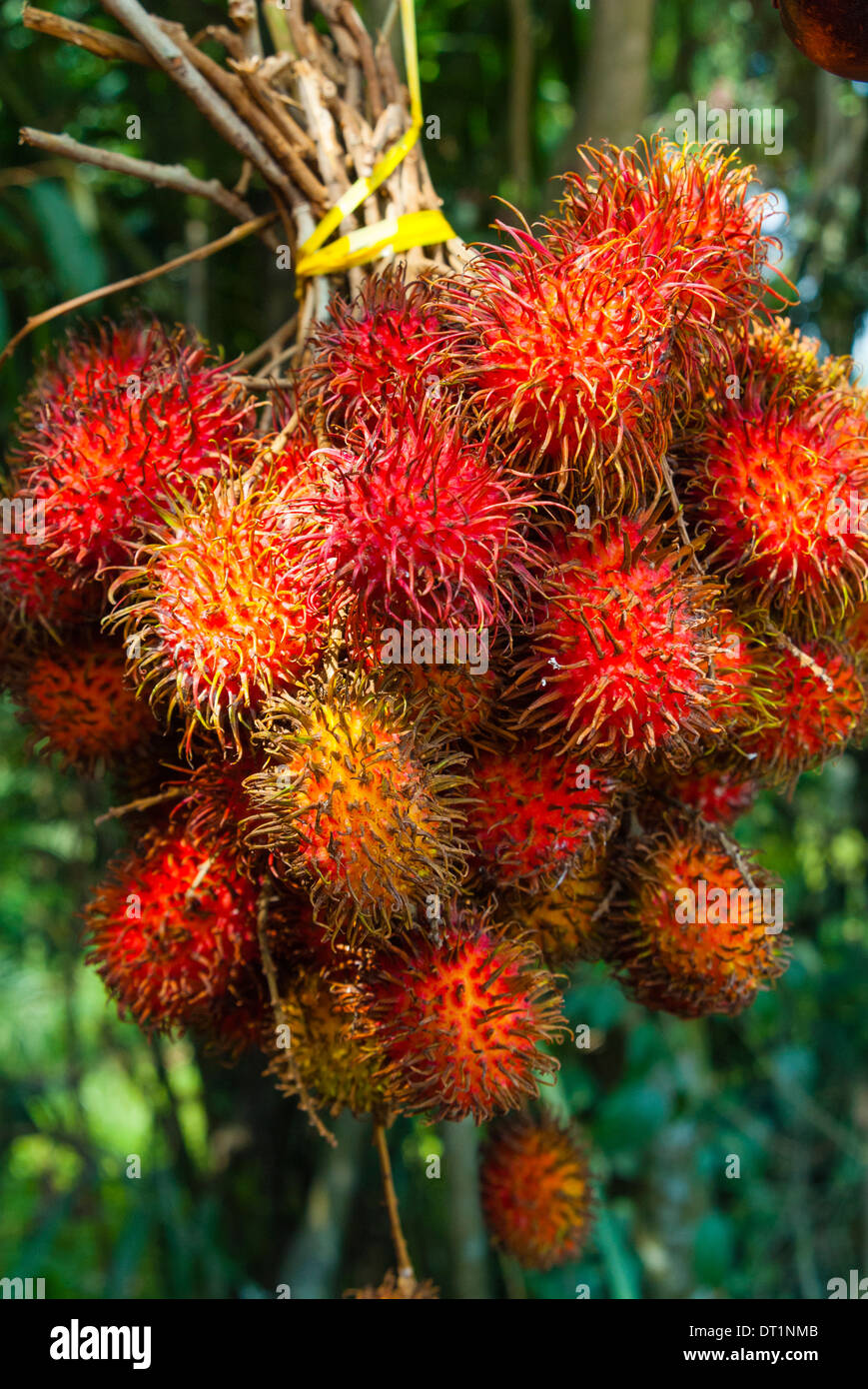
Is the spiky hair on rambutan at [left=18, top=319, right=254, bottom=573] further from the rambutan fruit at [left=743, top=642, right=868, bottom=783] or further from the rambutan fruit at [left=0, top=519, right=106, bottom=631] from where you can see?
the rambutan fruit at [left=743, top=642, right=868, bottom=783]

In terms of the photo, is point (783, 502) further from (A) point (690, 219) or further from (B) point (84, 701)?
(B) point (84, 701)

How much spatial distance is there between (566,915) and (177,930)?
0.70ft

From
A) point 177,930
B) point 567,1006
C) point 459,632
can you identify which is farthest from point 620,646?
point 567,1006

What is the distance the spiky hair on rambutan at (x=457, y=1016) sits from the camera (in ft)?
1.59

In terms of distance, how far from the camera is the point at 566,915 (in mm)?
572

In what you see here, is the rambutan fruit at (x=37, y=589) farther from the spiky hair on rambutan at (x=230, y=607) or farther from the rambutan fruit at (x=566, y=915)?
the rambutan fruit at (x=566, y=915)

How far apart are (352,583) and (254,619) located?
0.05m

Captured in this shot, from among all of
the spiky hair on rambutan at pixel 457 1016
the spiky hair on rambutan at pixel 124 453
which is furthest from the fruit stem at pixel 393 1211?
the spiky hair on rambutan at pixel 124 453

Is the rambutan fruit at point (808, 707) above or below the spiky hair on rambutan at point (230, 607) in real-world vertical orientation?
below

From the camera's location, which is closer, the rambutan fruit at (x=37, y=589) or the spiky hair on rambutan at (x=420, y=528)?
the spiky hair on rambutan at (x=420, y=528)

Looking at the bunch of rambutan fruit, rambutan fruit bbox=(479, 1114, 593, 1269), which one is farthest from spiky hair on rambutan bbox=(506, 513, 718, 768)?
rambutan fruit bbox=(479, 1114, 593, 1269)

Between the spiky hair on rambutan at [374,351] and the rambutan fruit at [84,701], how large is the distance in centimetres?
19
